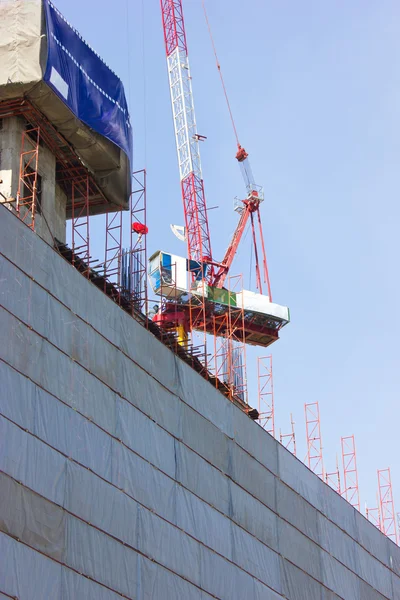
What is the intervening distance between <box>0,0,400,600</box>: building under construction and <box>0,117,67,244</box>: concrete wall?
0.07m

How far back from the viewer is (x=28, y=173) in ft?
138

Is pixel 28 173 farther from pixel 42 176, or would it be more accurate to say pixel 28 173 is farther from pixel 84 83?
pixel 84 83

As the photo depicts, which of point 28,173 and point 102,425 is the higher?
point 28,173

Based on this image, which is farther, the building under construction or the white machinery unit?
the white machinery unit

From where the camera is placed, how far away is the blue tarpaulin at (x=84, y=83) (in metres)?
A: 42.4

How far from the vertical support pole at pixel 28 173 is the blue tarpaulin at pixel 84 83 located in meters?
1.86

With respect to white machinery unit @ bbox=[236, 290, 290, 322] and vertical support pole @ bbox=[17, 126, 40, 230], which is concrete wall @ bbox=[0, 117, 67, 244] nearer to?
vertical support pole @ bbox=[17, 126, 40, 230]

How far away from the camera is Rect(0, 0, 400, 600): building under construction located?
107 feet

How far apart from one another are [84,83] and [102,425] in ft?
48.6

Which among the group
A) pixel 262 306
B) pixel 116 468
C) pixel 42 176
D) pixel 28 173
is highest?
pixel 262 306

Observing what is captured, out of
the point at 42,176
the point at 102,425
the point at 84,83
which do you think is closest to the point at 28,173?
the point at 42,176

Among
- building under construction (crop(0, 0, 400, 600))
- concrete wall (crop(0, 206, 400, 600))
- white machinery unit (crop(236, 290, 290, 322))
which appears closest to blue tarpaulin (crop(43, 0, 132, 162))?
building under construction (crop(0, 0, 400, 600))

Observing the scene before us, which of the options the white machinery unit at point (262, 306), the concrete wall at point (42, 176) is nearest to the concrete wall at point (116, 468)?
the concrete wall at point (42, 176)

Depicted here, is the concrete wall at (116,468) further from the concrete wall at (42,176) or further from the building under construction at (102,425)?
the concrete wall at (42,176)
